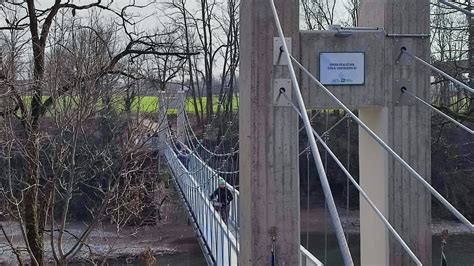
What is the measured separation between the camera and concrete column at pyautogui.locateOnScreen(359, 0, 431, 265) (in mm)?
2402

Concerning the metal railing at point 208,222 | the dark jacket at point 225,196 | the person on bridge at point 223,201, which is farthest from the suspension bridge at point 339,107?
the dark jacket at point 225,196

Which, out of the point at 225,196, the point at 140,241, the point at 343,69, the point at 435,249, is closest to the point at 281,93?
the point at 343,69

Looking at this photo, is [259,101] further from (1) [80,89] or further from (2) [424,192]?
(1) [80,89]

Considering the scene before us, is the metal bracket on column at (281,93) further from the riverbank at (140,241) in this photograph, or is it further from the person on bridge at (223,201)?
the riverbank at (140,241)

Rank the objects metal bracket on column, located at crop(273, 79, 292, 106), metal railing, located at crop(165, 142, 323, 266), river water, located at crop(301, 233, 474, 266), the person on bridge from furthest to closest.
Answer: river water, located at crop(301, 233, 474, 266) → the person on bridge → metal railing, located at crop(165, 142, 323, 266) → metal bracket on column, located at crop(273, 79, 292, 106)

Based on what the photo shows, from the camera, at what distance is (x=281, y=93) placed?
7.47 feet

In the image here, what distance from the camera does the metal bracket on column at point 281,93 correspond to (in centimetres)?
228

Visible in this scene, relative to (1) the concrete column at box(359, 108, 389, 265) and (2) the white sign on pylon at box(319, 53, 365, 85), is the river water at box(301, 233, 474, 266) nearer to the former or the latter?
(1) the concrete column at box(359, 108, 389, 265)

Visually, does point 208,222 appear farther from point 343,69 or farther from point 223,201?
point 343,69

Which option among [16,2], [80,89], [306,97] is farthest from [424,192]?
[16,2]

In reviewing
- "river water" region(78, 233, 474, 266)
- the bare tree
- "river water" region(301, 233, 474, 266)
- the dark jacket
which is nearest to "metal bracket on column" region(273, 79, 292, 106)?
the dark jacket

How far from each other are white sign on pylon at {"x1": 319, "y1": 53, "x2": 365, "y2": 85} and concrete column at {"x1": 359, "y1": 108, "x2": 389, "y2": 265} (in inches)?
6.0

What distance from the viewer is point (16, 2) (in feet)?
23.8

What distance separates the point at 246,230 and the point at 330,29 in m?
0.75
